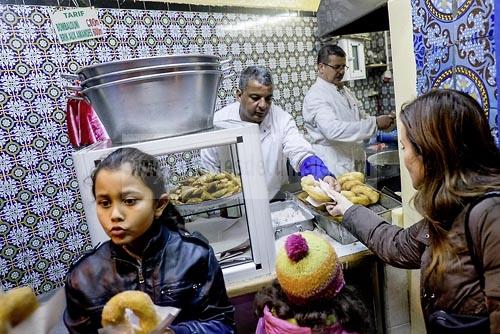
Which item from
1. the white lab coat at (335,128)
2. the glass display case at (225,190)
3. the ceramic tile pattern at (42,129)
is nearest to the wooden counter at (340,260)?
the glass display case at (225,190)

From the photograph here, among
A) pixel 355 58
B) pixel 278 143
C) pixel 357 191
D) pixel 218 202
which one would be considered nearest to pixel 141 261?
pixel 218 202

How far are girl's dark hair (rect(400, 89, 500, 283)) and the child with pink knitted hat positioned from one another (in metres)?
0.24

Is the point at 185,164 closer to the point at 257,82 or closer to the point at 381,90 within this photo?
the point at 257,82

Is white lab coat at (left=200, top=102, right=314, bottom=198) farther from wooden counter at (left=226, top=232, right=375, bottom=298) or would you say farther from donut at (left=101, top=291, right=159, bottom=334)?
donut at (left=101, top=291, right=159, bottom=334)

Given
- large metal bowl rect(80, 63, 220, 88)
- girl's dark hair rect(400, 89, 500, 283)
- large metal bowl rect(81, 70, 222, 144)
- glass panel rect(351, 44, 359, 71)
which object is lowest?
girl's dark hair rect(400, 89, 500, 283)

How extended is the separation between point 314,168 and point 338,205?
33 centimetres

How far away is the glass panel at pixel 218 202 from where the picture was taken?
3.09 feet

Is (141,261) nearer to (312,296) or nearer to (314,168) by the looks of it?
(312,296)

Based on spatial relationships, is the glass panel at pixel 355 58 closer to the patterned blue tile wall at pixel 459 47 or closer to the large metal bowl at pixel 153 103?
the patterned blue tile wall at pixel 459 47

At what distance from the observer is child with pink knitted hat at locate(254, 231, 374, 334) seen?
785mm

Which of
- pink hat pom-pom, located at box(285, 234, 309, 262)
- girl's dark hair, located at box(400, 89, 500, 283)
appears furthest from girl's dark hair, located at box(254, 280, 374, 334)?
girl's dark hair, located at box(400, 89, 500, 283)

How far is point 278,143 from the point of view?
1979 millimetres

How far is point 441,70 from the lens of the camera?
105cm

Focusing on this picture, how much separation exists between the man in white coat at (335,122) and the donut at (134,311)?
1791 mm
